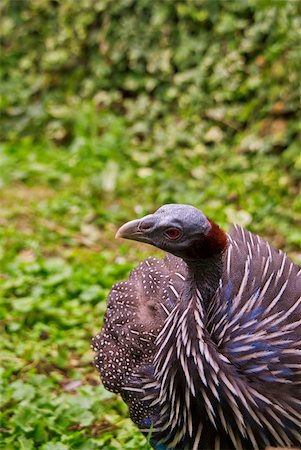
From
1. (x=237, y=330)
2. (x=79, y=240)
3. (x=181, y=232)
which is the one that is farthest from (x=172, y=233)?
(x=79, y=240)

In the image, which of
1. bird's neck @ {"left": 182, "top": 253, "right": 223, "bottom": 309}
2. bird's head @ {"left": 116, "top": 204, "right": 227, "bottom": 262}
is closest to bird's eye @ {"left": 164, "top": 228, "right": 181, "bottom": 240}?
bird's head @ {"left": 116, "top": 204, "right": 227, "bottom": 262}

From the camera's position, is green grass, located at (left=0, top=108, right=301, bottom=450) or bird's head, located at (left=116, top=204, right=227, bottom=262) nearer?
bird's head, located at (left=116, top=204, right=227, bottom=262)

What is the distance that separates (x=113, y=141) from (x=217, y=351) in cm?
476

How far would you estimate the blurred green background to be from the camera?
580 centimetres

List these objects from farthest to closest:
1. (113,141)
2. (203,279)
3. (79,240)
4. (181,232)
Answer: (113,141) < (79,240) < (203,279) < (181,232)

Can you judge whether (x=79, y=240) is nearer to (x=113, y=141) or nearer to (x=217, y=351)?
(x=113, y=141)

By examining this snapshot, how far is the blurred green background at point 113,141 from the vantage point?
19.0ft

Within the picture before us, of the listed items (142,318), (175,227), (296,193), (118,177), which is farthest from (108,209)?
(175,227)

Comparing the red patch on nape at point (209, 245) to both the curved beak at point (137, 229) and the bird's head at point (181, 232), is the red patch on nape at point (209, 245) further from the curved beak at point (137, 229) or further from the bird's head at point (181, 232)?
the curved beak at point (137, 229)

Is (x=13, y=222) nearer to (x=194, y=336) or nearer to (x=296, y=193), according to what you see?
(x=296, y=193)

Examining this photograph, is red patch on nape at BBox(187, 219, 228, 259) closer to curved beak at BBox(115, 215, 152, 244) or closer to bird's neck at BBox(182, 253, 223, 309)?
bird's neck at BBox(182, 253, 223, 309)

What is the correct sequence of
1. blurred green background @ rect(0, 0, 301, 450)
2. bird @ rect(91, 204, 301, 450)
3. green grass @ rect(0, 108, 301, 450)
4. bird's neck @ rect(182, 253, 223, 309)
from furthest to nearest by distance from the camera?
blurred green background @ rect(0, 0, 301, 450) → green grass @ rect(0, 108, 301, 450) → bird's neck @ rect(182, 253, 223, 309) → bird @ rect(91, 204, 301, 450)

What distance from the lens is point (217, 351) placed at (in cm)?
347

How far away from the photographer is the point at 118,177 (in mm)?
7637
